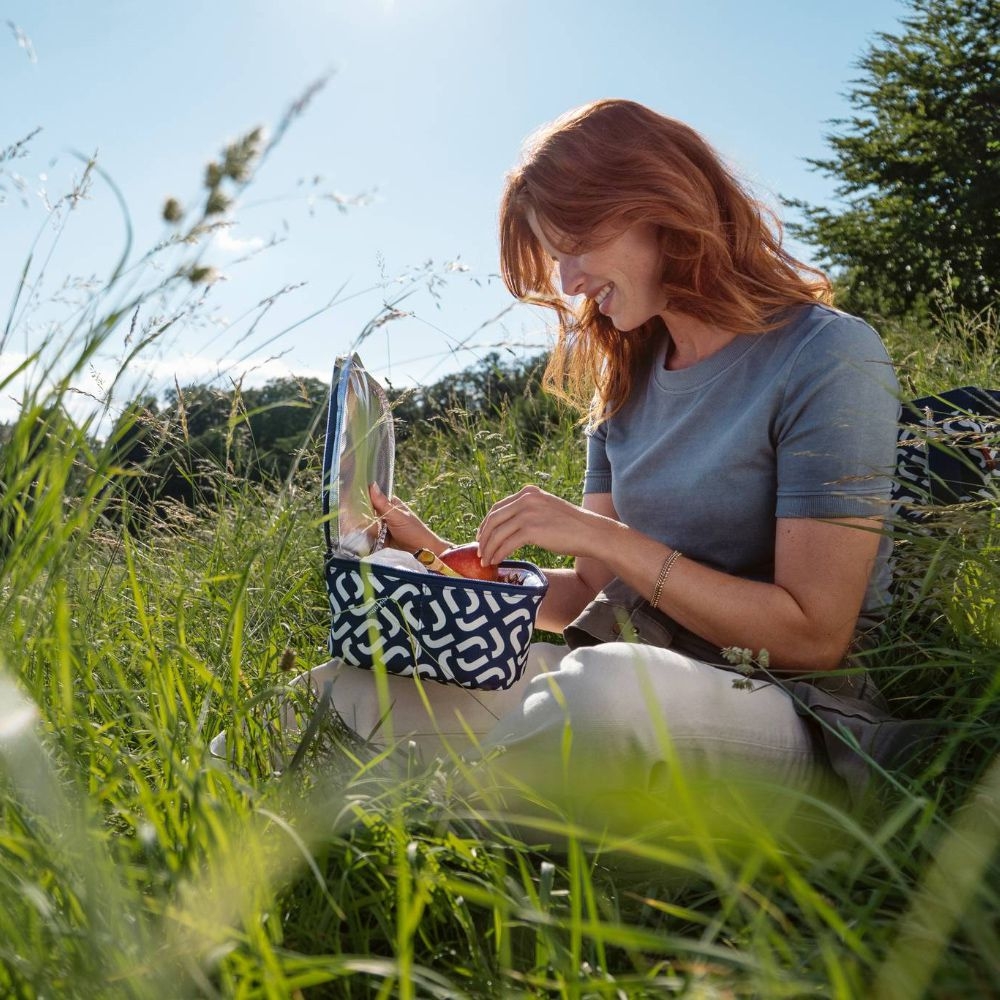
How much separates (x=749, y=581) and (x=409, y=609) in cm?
76

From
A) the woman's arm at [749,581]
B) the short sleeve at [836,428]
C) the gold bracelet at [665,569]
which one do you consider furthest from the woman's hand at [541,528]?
the short sleeve at [836,428]

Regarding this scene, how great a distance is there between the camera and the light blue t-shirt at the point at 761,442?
211 centimetres

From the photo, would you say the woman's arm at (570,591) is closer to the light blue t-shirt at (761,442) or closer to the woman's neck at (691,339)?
the light blue t-shirt at (761,442)

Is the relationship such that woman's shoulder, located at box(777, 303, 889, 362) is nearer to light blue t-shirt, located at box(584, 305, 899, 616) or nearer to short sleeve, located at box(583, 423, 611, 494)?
light blue t-shirt, located at box(584, 305, 899, 616)

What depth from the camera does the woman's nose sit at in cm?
247

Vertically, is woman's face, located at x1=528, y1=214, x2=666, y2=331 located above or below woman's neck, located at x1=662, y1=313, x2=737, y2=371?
above

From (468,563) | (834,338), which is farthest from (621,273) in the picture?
(468,563)

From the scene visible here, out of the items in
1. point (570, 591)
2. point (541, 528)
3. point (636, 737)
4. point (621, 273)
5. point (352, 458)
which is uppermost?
point (621, 273)

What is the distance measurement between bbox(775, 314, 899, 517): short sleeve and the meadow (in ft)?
0.65

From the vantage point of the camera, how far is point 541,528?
2.14 metres

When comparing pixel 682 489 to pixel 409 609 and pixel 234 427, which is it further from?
pixel 234 427

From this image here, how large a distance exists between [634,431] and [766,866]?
5.19 feet

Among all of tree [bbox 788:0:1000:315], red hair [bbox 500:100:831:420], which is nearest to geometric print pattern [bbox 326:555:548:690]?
red hair [bbox 500:100:831:420]

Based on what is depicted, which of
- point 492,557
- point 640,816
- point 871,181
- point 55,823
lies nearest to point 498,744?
point 640,816
